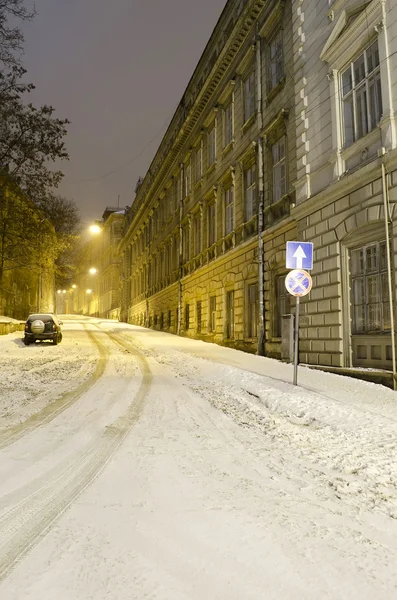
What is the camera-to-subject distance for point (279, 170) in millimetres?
15445

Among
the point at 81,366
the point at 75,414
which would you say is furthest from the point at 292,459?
the point at 81,366

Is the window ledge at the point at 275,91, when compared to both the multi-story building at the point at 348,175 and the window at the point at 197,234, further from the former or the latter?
the window at the point at 197,234

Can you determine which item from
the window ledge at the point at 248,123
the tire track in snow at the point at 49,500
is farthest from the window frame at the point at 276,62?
the tire track in snow at the point at 49,500

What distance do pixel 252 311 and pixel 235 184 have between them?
582cm

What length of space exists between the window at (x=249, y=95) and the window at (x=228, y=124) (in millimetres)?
1660

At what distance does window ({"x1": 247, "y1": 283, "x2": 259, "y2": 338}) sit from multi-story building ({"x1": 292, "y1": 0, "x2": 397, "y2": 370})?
14.0 ft

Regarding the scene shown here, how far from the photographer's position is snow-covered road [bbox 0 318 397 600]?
221cm

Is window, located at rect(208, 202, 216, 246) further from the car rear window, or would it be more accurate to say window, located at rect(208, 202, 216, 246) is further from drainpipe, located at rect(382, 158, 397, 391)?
drainpipe, located at rect(382, 158, 397, 391)

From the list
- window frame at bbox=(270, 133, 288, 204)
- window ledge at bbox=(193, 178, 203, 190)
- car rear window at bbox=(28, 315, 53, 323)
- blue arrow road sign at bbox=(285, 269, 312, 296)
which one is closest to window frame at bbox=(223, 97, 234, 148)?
window ledge at bbox=(193, 178, 203, 190)

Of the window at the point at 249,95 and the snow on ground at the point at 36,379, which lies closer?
the snow on ground at the point at 36,379

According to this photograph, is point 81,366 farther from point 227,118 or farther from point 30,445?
point 227,118

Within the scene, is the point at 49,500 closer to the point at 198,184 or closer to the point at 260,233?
the point at 260,233

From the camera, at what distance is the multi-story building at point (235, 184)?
15078mm

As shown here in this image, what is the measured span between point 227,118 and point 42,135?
8903 mm
